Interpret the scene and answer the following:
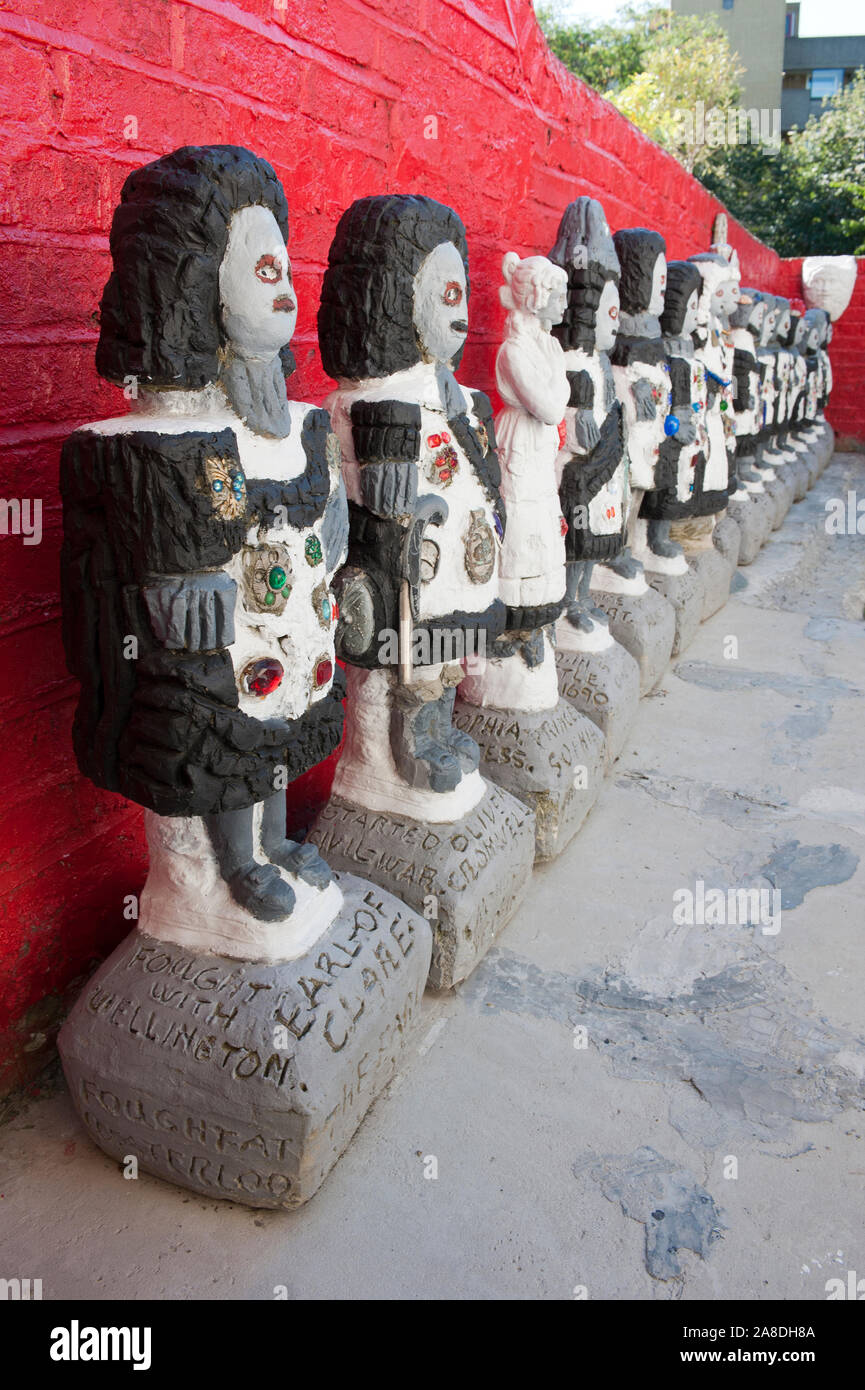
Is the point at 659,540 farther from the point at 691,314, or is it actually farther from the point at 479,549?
the point at 479,549

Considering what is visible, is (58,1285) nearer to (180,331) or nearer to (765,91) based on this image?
(180,331)

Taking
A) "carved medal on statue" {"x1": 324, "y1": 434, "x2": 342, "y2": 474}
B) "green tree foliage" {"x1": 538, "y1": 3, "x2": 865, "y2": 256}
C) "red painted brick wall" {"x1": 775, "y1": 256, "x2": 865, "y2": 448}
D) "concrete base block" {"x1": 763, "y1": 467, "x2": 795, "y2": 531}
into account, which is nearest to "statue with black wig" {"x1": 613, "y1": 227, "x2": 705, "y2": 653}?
"carved medal on statue" {"x1": 324, "y1": 434, "x2": 342, "y2": 474}

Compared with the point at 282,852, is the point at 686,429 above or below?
above

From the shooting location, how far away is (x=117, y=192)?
227 cm

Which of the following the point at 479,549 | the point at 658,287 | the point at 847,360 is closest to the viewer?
the point at 479,549

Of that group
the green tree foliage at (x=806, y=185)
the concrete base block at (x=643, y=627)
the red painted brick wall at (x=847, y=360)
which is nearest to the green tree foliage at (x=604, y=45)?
the green tree foliage at (x=806, y=185)

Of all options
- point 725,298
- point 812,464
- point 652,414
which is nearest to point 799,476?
point 812,464

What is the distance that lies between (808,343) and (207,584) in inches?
375

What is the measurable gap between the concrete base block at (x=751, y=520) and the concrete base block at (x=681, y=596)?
1.61 meters

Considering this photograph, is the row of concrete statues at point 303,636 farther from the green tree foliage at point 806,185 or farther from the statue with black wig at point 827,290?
the green tree foliage at point 806,185

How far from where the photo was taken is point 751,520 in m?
7.02

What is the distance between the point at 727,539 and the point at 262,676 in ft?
16.3

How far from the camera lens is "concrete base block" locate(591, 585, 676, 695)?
14.6ft

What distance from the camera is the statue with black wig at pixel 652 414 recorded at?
13.8ft
